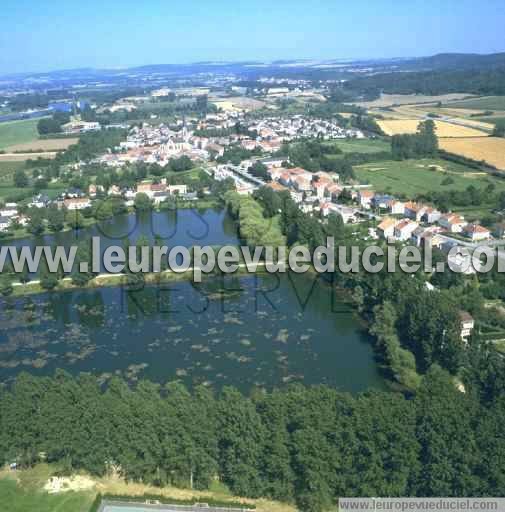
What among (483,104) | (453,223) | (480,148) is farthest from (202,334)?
(483,104)

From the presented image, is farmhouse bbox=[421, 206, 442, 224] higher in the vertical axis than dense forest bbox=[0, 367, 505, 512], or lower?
lower

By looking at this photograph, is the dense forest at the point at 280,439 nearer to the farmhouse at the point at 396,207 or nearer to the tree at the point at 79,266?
the tree at the point at 79,266

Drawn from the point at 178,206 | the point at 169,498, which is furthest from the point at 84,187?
the point at 169,498

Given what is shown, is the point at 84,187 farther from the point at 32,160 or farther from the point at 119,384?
the point at 119,384

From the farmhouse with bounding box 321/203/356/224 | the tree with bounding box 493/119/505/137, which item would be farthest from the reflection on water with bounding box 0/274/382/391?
the tree with bounding box 493/119/505/137

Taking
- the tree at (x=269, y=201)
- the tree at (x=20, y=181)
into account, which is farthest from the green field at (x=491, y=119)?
the tree at (x=20, y=181)

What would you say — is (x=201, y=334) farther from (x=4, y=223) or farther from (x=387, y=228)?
(x=4, y=223)

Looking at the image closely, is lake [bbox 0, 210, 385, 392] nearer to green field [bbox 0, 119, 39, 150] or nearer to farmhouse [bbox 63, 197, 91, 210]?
farmhouse [bbox 63, 197, 91, 210]
